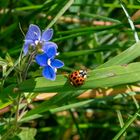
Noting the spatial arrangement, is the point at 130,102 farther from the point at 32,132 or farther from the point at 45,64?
the point at 45,64

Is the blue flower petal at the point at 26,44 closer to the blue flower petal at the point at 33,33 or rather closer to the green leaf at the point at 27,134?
the blue flower petal at the point at 33,33

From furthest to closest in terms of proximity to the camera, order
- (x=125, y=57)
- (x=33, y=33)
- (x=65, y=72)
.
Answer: (x=65, y=72)
(x=125, y=57)
(x=33, y=33)

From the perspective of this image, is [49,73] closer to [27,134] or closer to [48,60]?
[48,60]

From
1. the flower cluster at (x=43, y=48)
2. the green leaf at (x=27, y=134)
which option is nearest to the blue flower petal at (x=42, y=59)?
the flower cluster at (x=43, y=48)

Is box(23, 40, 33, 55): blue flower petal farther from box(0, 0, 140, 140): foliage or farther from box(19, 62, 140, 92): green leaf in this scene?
box(19, 62, 140, 92): green leaf

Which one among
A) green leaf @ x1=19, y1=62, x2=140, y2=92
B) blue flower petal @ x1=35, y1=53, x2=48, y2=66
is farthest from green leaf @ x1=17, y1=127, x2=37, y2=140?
blue flower petal @ x1=35, y1=53, x2=48, y2=66

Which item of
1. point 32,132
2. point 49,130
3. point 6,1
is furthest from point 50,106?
point 6,1

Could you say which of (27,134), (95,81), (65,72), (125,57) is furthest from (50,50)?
(65,72)
